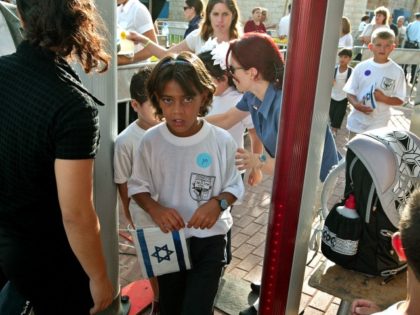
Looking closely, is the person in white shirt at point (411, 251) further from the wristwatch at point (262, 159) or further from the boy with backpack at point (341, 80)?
the boy with backpack at point (341, 80)

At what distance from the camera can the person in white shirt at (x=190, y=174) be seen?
2008mm

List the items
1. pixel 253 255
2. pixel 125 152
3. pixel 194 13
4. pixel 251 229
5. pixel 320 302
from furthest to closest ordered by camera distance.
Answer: pixel 194 13 < pixel 251 229 < pixel 253 255 < pixel 320 302 < pixel 125 152

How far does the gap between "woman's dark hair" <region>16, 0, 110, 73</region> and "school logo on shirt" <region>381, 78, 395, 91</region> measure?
3771mm

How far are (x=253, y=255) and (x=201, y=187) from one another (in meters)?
1.68

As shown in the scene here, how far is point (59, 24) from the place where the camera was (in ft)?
4.55

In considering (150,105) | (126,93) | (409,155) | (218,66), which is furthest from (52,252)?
(126,93)

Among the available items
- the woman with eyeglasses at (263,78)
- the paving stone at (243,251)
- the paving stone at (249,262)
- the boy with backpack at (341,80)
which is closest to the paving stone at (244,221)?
the paving stone at (243,251)

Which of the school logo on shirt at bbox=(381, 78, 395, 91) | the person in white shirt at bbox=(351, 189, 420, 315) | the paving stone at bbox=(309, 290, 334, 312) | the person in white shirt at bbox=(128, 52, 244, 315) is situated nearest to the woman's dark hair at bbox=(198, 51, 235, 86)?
the person in white shirt at bbox=(128, 52, 244, 315)

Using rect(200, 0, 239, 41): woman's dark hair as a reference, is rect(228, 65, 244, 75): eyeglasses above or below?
below

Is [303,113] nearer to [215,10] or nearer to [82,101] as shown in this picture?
[82,101]

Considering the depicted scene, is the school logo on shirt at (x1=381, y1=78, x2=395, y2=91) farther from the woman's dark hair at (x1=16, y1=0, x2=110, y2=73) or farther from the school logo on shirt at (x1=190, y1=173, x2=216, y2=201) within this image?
the woman's dark hair at (x1=16, y1=0, x2=110, y2=73)

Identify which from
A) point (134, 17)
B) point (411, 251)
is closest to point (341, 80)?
point (134, 17)

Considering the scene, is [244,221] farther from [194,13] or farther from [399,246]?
[194,13]

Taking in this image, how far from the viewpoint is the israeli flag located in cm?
199
